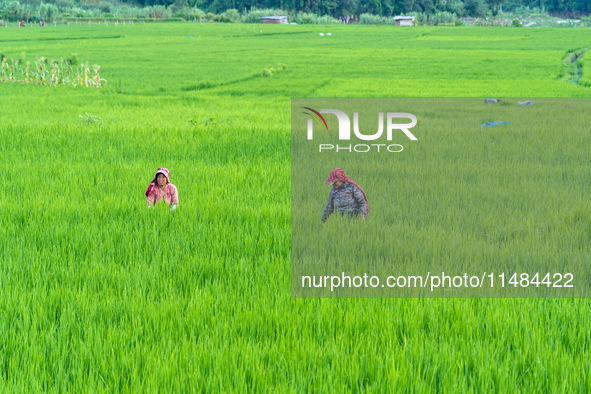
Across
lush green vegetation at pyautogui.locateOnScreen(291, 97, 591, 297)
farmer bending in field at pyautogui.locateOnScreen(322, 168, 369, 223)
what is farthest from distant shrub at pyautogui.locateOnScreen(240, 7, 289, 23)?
farmer bending in field at pyautogui.locateOnScreen(322, 168, 369, 223)

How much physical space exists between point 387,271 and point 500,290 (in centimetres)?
61

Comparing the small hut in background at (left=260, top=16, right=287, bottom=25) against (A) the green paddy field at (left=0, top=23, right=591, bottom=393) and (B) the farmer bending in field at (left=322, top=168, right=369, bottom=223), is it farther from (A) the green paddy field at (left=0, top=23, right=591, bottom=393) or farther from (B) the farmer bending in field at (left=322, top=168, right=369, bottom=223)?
(B) the farmer bending in field at (left=322, top=168, right=369, bottom=223)

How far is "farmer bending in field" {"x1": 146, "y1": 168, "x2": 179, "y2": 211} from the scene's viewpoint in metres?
4.53

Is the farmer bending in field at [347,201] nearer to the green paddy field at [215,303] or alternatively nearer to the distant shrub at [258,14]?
the green paddy field at [215,303]

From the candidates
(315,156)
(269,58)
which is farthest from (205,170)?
(269,58)

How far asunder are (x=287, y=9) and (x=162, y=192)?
10245 cm

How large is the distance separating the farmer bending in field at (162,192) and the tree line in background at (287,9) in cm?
8347

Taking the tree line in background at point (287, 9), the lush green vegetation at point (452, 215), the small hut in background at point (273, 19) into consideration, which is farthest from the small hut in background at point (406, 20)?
the lush green vegetation at point (452, 215)

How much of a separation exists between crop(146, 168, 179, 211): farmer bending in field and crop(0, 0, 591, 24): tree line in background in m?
83.5

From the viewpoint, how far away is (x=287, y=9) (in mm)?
100875

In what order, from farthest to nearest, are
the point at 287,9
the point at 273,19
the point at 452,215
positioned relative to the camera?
1. the point at 287,9
2. the point at 273,19
3. the point at 452,215

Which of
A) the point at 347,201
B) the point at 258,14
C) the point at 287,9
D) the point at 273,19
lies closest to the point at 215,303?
the point at 347,201

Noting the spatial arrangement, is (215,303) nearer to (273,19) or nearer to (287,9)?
(273,19)

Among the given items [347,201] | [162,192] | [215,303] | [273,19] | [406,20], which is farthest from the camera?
[406,20]
